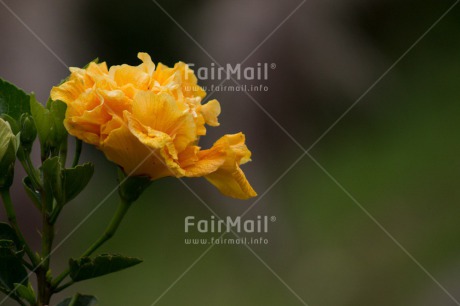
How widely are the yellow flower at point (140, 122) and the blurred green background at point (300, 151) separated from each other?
951mm

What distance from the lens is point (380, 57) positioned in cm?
181

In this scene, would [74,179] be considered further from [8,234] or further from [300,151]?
[300,151]

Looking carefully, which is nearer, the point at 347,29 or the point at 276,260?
the point at 276,260

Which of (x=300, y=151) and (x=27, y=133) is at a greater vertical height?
(x=300, y=151)

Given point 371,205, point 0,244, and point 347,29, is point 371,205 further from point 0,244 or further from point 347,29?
point 0,244

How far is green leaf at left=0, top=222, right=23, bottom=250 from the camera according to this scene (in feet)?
1.41

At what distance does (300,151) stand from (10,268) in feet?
4.42

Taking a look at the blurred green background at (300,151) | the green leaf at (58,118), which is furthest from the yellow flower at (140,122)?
the blurred green background at (300,151)

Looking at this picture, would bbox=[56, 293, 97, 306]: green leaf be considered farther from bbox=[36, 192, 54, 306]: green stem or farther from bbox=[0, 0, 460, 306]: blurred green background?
bbox=[0, 0, 460, 306]: blurred green background

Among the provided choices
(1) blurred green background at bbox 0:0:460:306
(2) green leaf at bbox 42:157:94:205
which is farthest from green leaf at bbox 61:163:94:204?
(1) blurred green background at bbox 0:0:460:306

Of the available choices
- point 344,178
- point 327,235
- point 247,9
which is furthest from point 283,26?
point 327,235

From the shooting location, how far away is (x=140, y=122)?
1.37ft

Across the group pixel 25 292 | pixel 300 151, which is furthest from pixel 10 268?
pixel 300 151

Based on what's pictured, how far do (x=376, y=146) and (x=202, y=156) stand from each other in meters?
1.40
